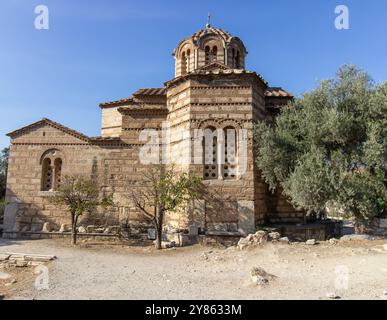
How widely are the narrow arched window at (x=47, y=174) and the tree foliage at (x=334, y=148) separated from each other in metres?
9.36

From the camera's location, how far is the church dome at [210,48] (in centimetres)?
1712

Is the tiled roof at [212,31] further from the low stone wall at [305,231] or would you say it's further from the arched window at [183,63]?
the low stone wall at [305,231]

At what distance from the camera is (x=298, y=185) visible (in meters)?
10.6

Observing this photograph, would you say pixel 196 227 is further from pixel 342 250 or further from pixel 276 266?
pixel 342 250

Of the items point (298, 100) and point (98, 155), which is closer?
point (298, 100)

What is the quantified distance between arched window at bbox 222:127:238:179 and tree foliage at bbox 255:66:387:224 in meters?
0.88

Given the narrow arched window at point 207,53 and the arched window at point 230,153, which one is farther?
the narrow arched window at point 207,53

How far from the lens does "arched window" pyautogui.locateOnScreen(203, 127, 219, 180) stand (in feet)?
40.7

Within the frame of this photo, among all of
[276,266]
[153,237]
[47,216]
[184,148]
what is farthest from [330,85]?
[47,216]

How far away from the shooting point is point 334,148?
456 inches

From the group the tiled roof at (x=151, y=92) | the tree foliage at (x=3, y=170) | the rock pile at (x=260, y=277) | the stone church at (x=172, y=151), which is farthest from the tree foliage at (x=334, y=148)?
the tree foliage at (x=3, y=170)

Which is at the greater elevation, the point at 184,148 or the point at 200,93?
the point at 200,93

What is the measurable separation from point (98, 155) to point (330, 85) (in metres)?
9.97

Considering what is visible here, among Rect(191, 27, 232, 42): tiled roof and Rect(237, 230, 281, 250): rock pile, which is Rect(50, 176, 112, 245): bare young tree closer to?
Rect(237, 230, 281, 250): rock pile
